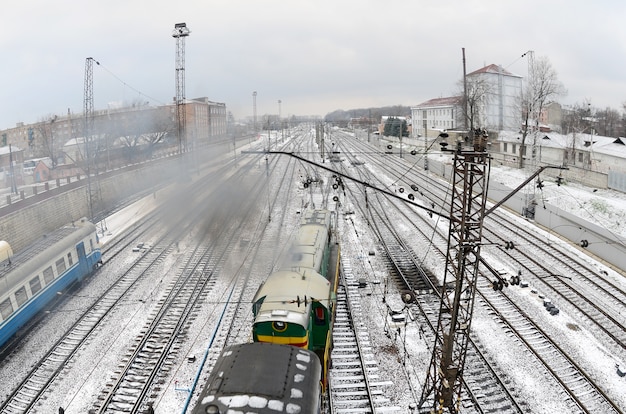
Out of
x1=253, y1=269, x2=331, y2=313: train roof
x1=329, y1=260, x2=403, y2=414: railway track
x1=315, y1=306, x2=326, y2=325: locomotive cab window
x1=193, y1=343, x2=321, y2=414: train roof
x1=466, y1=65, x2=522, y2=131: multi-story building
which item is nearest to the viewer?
x1=193, y1=343, x2=321, y2=414: train roof

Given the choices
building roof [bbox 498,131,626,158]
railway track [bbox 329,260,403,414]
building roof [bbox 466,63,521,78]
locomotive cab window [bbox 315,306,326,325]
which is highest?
building roof [bbox 466,63,521,78]

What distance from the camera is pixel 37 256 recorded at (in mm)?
17422

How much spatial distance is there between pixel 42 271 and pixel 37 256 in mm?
704

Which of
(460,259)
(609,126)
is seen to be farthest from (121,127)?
(609,126)

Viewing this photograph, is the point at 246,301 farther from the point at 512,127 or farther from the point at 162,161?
the point at 512,127

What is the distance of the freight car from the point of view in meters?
15.5

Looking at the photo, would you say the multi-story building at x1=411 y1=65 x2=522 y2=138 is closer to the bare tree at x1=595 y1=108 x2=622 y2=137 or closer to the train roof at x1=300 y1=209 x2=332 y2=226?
the bare tree at x1=595 y1=108 x2=622 y2=137

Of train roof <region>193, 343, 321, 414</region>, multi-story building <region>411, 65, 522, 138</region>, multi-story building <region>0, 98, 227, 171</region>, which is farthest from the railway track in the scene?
multi-story building <region>411, 65, 522, 138</region>

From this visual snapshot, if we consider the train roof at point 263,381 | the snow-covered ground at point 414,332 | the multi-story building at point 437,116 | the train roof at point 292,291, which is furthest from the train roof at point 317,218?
the multi-story building at point 437,116

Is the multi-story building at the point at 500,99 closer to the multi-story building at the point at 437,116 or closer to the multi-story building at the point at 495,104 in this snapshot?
the multi-story building at the point at 495,104

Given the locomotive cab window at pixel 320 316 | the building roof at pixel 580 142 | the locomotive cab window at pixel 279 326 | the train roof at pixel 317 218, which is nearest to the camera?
the locomotive cab window at pixel 279 326

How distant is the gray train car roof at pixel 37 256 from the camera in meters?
15.6

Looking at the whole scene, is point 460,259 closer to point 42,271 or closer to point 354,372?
point 354,372

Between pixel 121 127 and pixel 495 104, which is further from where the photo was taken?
pixel 495 104
